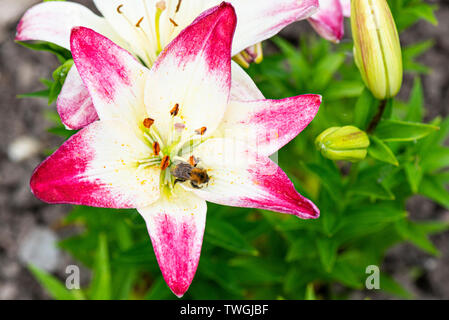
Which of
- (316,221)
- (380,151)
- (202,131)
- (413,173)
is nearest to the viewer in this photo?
(202,131)

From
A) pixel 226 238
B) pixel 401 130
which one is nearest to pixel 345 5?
pixel 401 130

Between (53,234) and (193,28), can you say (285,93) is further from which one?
(53,234)

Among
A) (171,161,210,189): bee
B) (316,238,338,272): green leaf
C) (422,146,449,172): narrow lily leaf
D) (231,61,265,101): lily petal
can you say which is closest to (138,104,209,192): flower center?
(171,161,210,189): bee

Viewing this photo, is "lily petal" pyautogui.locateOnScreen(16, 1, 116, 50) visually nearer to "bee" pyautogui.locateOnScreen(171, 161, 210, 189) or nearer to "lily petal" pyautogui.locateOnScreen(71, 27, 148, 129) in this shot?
"lily petal" pyautogui.locateOnScreen(71, 27, 148, 129)

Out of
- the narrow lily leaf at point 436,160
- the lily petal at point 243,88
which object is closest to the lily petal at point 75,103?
the lily petal at point 243,88

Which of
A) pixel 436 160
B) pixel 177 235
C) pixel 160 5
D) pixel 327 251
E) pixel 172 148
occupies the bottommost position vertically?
pixel 327 251

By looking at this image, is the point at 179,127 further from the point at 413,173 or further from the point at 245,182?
the point at 413,173

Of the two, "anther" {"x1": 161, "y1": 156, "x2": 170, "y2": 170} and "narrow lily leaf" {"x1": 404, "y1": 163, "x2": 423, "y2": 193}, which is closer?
"anther" {"x1": 161, "y1": 156, "x2": 170, "y2": 170}
